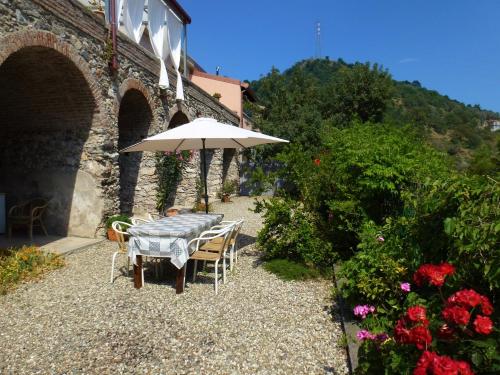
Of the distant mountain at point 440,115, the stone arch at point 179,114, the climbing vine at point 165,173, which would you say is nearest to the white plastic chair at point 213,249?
the climbing vine at point 165,173

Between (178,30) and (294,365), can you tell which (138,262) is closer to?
(294,365)

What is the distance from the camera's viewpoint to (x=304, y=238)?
5.11 metres

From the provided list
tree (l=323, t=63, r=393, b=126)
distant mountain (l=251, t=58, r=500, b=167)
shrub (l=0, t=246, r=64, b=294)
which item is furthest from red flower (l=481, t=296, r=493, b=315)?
distant mountain (l=251, t=58, r=500, b=167)

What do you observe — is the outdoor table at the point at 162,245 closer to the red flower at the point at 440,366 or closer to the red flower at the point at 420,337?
the red flower at the point at 420,337

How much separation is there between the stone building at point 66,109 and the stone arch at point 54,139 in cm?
2

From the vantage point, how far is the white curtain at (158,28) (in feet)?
31.8

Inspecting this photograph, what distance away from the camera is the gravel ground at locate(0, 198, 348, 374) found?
279 centimetres

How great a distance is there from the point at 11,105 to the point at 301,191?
5.61 meters

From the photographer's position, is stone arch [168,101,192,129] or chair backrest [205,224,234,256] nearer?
chair backrest [205,224,234,256]

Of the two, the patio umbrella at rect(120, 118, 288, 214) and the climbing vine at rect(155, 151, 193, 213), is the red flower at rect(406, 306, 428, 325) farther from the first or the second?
the climbing vine at rect(155, 151, 193, 213)

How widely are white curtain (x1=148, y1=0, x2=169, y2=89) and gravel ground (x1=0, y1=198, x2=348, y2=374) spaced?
6.46 metres

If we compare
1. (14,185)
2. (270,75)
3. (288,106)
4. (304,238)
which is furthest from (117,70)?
(270,75)

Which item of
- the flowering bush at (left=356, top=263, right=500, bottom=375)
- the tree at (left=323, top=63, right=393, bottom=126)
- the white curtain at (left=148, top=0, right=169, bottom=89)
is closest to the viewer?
the flowering bush at (left=356, top=263, right=500, bottom=375)

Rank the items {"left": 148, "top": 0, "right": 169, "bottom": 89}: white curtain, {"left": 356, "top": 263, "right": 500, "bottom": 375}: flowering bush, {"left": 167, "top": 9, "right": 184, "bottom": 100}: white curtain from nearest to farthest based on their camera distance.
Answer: {"left": 356, "top": 263, "right": 500, "bottom": 375}: flowering bush, {"left": 148, "top": 0, "right": 169, "bottom": 89}: white curtain, {"left": 167, "top": 9, "right": 184, "bottom": 100}: white curtain
